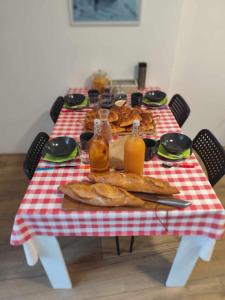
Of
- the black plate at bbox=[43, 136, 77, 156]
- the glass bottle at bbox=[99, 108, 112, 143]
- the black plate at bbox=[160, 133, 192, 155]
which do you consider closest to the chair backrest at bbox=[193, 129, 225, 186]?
the black plate at bbox=[160, 133, 192, 155]

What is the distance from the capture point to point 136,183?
2.84 feet

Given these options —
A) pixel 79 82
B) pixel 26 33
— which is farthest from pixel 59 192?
pixel 26 33

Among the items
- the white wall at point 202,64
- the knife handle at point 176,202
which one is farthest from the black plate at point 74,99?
the knife handle at point 176,202

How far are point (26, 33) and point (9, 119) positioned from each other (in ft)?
2.39

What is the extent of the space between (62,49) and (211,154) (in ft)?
4.11

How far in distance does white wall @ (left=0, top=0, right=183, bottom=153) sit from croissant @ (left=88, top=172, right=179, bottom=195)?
1172 millimetres

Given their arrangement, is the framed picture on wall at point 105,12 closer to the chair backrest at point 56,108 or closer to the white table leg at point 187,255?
the chair backrest at point 56,108

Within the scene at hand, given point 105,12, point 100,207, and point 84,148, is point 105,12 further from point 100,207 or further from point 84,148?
point 100,207

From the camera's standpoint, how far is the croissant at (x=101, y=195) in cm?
82

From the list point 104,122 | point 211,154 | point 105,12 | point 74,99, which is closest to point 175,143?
point 211,154

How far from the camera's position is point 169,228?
872 mm

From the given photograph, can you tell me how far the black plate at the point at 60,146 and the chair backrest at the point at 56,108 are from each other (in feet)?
1.60

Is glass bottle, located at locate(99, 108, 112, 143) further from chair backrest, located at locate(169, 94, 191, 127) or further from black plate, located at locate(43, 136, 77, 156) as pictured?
chair backrest, located at locate(169, 94, 191, 127)

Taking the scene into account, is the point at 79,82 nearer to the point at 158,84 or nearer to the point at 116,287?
the point at 158,84
